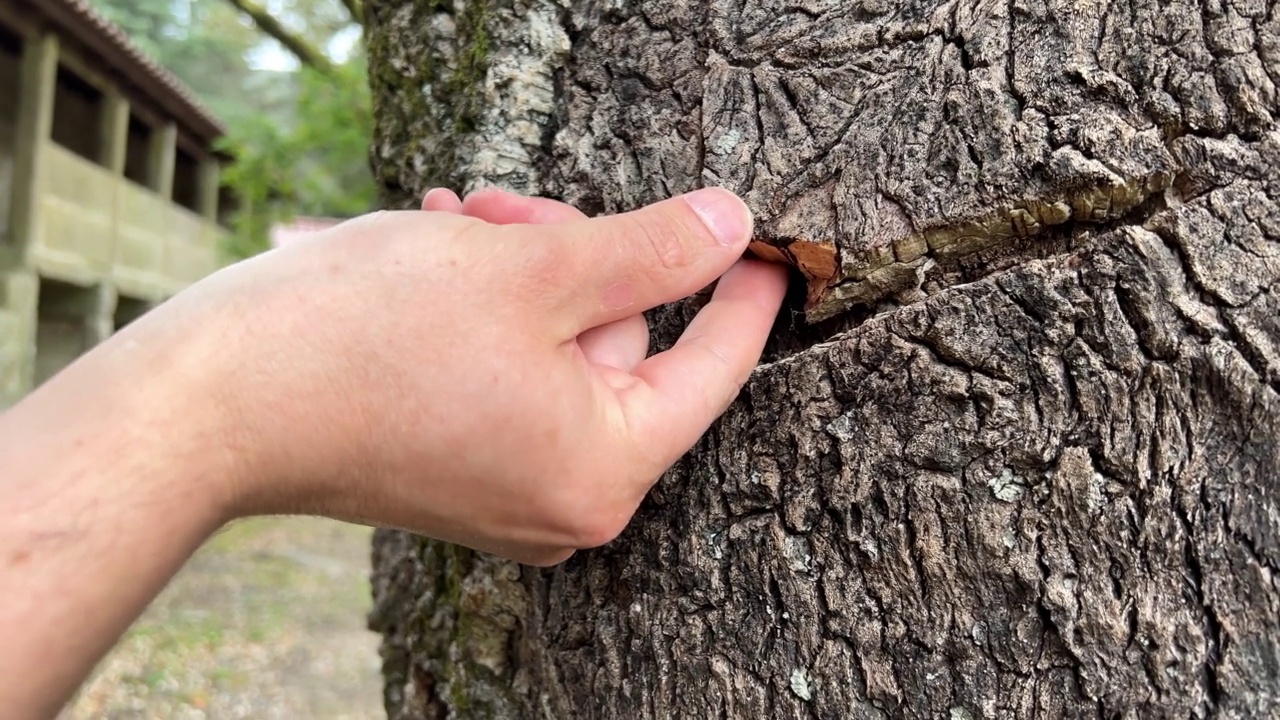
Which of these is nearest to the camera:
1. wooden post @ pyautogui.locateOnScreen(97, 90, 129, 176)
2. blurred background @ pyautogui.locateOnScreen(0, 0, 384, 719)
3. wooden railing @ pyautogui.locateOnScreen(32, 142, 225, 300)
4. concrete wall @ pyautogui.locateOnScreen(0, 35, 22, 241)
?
blurred background @ pyautogui.locateOnScreen(0, 0, 384, 719)

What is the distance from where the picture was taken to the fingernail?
946 mm

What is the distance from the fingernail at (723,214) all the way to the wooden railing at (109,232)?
1054cm

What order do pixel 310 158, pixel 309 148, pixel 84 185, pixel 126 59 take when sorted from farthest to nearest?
pixel 84 185 → pixel 126 59 → pixel 310 158 → pixel 309 148

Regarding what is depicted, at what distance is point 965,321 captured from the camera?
90 centimetres

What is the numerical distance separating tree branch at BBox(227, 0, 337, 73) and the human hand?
7.28 metres

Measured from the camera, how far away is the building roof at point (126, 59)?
865 centimetres

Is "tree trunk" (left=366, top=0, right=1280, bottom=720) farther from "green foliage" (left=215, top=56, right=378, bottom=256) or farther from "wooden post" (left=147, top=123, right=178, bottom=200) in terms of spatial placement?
"wooden post" (left=147, top=123, right=178, bottom=200)

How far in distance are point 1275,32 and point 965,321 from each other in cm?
41

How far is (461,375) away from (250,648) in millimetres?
5994

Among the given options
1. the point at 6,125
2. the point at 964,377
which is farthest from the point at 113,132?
the point at 964,377

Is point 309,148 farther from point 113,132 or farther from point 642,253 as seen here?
point 642,253

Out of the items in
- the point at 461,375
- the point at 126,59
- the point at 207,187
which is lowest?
the point at 207,187

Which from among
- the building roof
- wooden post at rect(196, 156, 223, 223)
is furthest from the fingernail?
wooden post at rect(196, 156, 223, 223)

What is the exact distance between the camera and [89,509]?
28.7 inches
